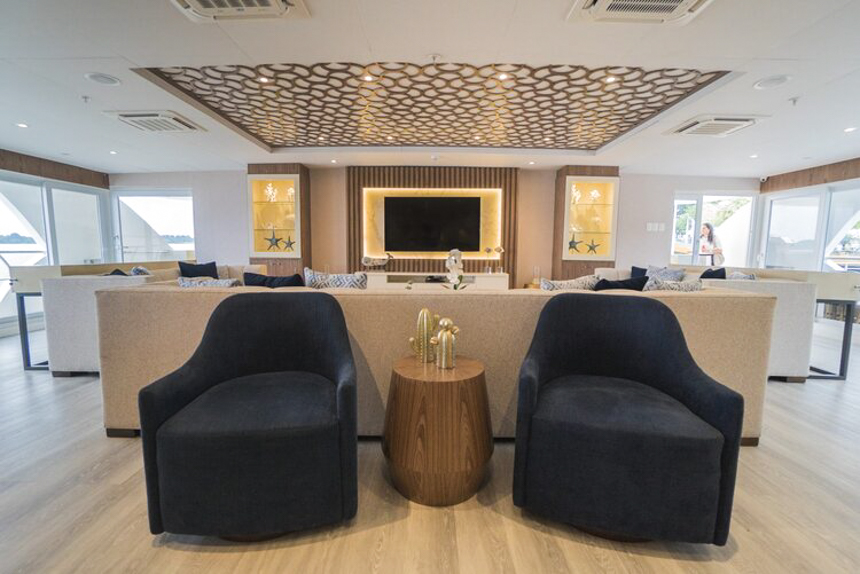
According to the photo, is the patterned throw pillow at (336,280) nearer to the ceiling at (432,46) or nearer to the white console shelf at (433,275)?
the ceiling at (432,46)

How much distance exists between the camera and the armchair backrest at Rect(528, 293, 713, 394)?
5.14ft

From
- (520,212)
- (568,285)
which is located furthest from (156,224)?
(568,285)

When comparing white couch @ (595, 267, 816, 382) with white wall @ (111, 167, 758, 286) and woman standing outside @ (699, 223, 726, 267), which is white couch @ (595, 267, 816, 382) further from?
woman standing outside @ (699, 223, 726, 267)

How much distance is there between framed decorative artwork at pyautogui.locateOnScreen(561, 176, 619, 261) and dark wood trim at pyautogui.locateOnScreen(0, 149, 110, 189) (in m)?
7.76

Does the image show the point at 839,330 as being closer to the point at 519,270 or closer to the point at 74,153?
the point at 519,270

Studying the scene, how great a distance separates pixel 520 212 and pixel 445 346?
5.15 m

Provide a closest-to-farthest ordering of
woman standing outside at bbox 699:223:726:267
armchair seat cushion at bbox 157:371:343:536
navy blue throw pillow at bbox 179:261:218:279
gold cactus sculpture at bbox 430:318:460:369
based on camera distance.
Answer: armchair seat cushion at bbox 157:371:343:536
gold cactus sculpture at bbox 430:318:460:369
navy blue throw pillow at bbox 179:261:218:279
woman standing outside at bbox 699:223:726:267

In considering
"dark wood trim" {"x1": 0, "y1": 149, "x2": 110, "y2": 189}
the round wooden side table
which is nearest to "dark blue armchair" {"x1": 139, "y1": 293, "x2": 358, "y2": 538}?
the round wooden side table

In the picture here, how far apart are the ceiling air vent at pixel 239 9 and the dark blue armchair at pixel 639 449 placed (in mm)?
2224

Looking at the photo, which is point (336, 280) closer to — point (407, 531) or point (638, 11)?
point (407, 531)

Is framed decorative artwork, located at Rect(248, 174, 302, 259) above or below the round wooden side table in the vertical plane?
above

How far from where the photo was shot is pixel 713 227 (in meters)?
6.71

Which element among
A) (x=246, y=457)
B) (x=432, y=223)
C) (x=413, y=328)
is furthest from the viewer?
(x=432, y=223)

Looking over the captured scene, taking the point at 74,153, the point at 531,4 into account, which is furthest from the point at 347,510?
the point at 74,153
